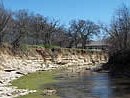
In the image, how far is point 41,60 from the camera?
242 ft

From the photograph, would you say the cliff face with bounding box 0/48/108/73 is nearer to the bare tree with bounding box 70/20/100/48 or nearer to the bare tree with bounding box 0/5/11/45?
the bare tree with bounding box 0/5/11/45

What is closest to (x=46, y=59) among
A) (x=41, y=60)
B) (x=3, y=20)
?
(x=41, y=60)

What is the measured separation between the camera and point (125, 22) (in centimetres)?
7156

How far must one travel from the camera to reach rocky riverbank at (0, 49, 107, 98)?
52800 millimetres

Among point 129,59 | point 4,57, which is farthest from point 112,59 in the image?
point 4,57

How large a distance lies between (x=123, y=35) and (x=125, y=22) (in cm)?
279

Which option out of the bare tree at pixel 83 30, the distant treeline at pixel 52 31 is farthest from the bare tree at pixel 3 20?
the bare tree at pixel 83 30

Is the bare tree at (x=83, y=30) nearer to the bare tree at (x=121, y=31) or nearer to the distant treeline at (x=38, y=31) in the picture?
the distant treeline at (x=38, y=31)

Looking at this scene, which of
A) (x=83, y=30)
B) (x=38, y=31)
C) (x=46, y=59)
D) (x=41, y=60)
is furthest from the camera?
(x=83, y=30)

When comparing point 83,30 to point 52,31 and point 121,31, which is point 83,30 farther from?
point 121,31

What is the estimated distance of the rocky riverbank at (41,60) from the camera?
5280 centimetres

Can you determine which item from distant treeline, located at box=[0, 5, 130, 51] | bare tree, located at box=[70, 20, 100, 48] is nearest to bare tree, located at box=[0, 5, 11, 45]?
distant treeline, located at box=[0, 5, 130, 51]

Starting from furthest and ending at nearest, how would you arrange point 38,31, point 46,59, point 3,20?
point 38,31 → point 46,59 → point 3,20

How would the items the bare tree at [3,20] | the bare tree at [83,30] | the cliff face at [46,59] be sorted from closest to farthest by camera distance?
the cliff face at [46,59] → the bare tree at [3,20] → the bare tree at [83,30]
